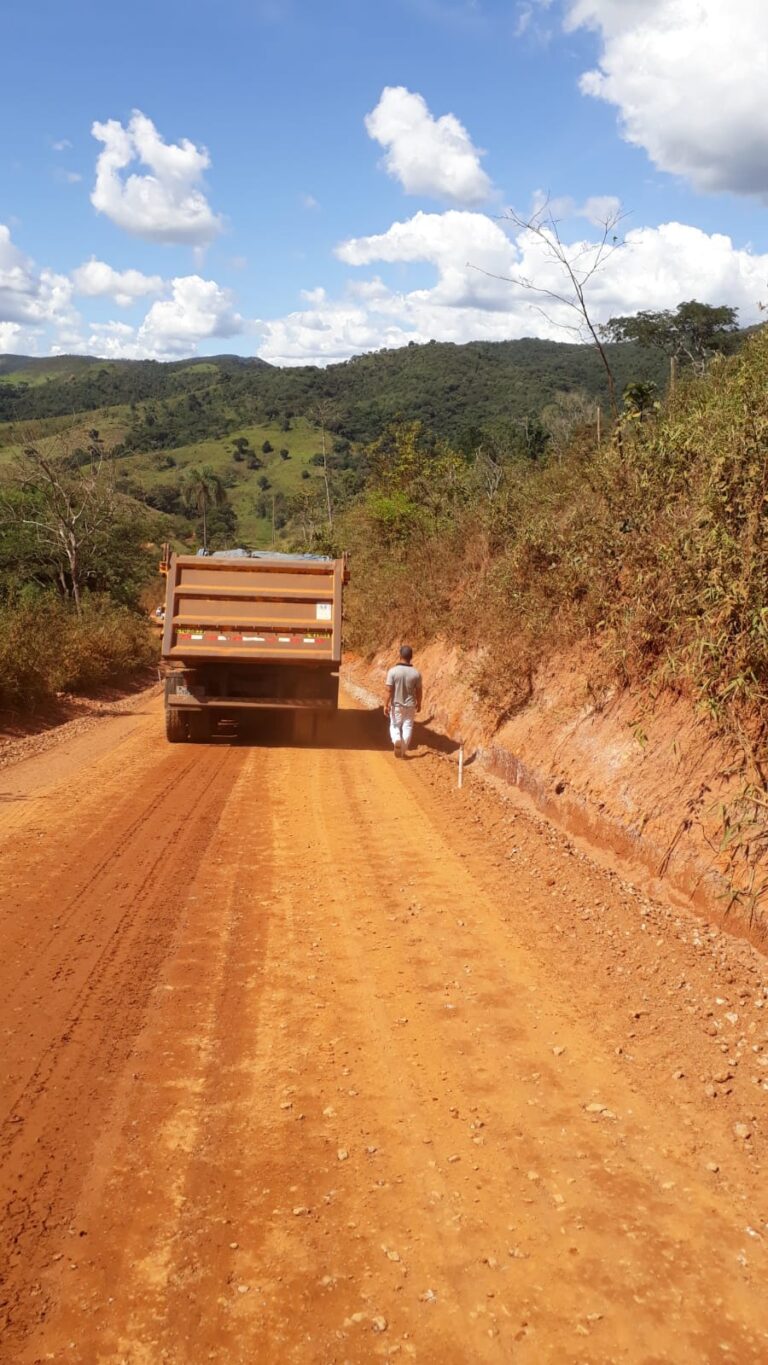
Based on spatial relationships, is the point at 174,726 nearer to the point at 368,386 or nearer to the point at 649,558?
the point at 649,558

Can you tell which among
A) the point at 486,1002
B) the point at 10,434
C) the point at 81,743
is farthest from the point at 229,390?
the point at 486,1002

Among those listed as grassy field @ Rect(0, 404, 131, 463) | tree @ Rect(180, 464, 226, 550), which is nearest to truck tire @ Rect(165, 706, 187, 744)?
grassy field @ Rect(0, 404, 131, 463)

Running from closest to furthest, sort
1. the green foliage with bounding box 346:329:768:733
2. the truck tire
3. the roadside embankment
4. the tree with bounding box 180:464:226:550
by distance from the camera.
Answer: the roadside embankment → the green foliage with bounding box 346:329:768:733 → the truck tire → the tree with bounding box 180:464:226:550

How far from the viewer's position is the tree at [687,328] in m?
40.8

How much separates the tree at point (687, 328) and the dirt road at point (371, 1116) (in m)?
39.5

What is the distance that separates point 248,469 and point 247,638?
91.9 metres

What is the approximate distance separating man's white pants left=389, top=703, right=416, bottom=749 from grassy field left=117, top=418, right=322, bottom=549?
65.3 meters

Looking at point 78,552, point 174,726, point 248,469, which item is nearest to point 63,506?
point 78,552

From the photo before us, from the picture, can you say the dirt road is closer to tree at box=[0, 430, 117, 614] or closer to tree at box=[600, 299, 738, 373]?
tree at box=[0, 430, 117, 614]

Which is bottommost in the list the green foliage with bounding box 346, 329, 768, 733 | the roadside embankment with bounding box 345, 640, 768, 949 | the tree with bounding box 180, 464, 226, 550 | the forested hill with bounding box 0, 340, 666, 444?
the roadside embankment with bounding box 345, 640, 768, 949

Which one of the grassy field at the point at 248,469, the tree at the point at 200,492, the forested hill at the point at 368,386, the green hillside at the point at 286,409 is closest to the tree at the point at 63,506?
the green hillside at the point at 286,409

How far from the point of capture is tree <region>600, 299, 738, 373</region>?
134ft

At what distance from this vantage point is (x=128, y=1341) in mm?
2646

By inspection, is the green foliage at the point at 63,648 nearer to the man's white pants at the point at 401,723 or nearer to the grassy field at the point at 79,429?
the grassy field at the point at 79,429
